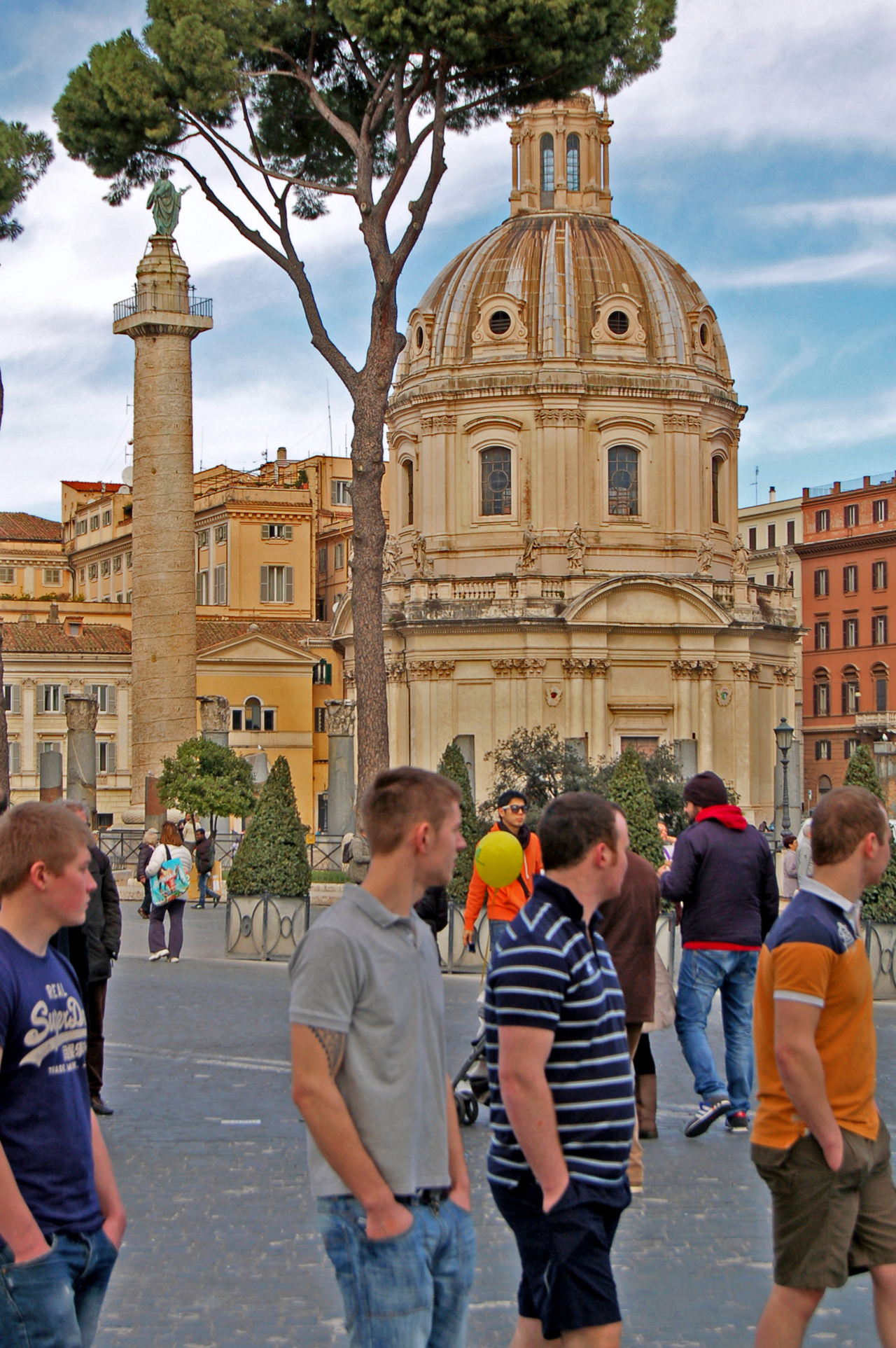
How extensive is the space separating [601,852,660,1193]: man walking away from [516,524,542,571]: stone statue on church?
3935cm

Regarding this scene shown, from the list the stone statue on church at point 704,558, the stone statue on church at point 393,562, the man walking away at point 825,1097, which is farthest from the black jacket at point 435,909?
the stone statue on church at point 393,562

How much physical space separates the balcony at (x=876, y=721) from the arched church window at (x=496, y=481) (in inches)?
1011

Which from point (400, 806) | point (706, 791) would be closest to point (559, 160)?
point (706, 791)

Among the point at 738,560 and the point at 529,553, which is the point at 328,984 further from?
the point at 738,560

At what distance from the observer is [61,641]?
192ft

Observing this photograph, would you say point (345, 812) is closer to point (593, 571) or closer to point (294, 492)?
point (593, 571)

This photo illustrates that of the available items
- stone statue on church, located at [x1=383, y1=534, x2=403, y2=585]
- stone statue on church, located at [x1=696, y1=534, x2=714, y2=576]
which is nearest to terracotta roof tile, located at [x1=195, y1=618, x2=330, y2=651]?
stone statue on church, located at [x1=383, y1=534, x2=403, y2=585]

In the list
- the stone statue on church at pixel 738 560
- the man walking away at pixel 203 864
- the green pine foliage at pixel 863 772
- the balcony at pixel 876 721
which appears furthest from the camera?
the balcony at pixel 876 721

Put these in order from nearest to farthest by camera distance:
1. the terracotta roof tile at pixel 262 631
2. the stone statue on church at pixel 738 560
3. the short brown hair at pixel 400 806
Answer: the short brown hair at pixel 400 806 < the stone statue on church at pixel 738 560 < the terracotta roof tile at pixel 262 631

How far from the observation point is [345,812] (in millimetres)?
34250

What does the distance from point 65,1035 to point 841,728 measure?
6972 cm

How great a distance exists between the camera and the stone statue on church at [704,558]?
48.4m

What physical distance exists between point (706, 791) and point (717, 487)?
4360 cm

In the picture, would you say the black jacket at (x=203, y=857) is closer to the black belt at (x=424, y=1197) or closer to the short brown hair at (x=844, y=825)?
the short brown hair at (x=844, y=825)
